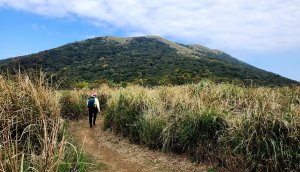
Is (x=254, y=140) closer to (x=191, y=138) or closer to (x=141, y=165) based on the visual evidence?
(x=191, y=138)

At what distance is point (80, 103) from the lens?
20547 mm

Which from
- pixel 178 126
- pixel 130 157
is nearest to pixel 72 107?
Result: pixel 130 157

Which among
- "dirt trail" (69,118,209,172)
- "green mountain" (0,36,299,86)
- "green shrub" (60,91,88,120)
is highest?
"green mountain" (0,36,299,86)

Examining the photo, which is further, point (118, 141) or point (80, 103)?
point (80, 103)

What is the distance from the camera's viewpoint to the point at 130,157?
11586 mm

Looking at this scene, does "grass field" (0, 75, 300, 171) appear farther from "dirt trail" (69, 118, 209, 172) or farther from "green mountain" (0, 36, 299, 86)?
"green mountain" (0, 36, 299, 86)

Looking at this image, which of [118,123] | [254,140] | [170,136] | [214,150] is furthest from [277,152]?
[118,123]

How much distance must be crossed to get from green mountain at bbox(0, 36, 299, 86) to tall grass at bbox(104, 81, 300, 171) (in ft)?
46.3

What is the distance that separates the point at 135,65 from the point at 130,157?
2263 inches

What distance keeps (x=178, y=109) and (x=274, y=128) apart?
3.93 m

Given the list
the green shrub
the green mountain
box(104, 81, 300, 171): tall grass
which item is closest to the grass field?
box(104, 81, 300, 171): tall grass

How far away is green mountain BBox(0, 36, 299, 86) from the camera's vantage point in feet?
135

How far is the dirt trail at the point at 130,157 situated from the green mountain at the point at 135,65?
47.6 ft

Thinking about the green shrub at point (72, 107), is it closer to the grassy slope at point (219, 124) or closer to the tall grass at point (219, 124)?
the grassy slope at point (219, 124)
